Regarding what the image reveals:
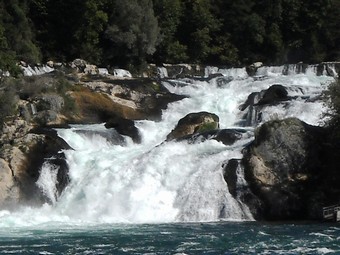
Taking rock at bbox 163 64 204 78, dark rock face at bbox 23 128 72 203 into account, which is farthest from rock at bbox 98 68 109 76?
dark rock face at bbox 23 128 72 203

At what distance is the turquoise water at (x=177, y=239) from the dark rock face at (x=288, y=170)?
2106mm

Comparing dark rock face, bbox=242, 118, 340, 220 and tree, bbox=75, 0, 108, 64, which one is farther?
tree, bbox=75, 0, 108, 64

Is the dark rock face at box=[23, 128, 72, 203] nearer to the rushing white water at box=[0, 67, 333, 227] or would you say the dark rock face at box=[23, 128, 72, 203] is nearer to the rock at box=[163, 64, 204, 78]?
the rushing white water at box=[0, 67, 333, 227]

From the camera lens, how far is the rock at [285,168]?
2953 centimetres

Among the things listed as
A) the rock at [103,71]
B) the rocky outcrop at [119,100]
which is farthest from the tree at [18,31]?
the rocky outcrop at [119,100]

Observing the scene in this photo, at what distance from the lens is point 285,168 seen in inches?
1204

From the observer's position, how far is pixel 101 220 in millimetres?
30016

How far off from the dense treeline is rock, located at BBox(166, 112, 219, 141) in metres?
22.3

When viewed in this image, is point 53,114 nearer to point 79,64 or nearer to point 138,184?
point 138,184

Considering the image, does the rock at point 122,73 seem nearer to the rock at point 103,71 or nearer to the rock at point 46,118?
the rock at point 103,71

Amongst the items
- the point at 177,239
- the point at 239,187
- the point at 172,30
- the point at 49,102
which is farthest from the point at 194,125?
the point at 172,30

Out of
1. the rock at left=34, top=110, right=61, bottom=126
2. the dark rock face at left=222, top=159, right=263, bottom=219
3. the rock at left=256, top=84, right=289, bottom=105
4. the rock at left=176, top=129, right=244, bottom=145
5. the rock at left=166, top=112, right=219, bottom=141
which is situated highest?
the rock at left=256, top=84, right=289, bottom=105

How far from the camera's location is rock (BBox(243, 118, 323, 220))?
29.5 m

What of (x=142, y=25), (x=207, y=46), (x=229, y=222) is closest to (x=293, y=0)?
(x=207, y=46)
